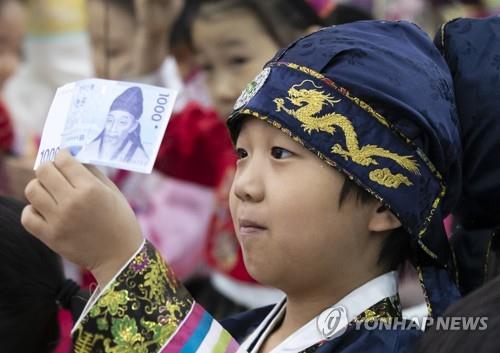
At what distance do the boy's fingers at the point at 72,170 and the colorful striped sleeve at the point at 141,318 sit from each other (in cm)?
13

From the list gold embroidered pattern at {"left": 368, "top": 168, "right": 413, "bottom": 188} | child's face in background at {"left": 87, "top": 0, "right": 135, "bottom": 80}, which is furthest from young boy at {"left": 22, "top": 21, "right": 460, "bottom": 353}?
child's face in background at {"left": 87, "top": 0, "right": 135, "bottom": 80}

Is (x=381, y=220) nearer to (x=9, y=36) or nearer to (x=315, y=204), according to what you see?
(x=315, y=204)

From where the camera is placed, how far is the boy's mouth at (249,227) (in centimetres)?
161

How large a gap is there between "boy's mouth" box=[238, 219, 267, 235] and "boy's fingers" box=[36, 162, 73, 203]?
0.84ft

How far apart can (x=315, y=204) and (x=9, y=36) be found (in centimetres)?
244

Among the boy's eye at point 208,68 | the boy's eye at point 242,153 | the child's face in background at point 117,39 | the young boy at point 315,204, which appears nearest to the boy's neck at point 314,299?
the young boy at point 315,204

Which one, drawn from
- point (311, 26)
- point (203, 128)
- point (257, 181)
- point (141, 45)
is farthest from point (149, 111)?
point (141, 45)

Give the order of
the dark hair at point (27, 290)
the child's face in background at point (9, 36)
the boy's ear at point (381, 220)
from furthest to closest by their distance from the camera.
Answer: the child's face in background at point (9, 36)
the dark hair at point (27, 290)
the boy's ear at point (381, 220)

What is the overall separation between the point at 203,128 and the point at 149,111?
6.59ft

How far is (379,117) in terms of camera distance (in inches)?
63.0

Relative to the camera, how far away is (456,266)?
180 centimetres

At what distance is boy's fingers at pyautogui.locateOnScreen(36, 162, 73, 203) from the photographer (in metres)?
1.53

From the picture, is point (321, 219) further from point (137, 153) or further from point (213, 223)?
point (213, 223)

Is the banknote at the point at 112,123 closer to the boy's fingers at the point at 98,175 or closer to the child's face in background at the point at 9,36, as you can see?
the boy's fingers at the point at 98,175
